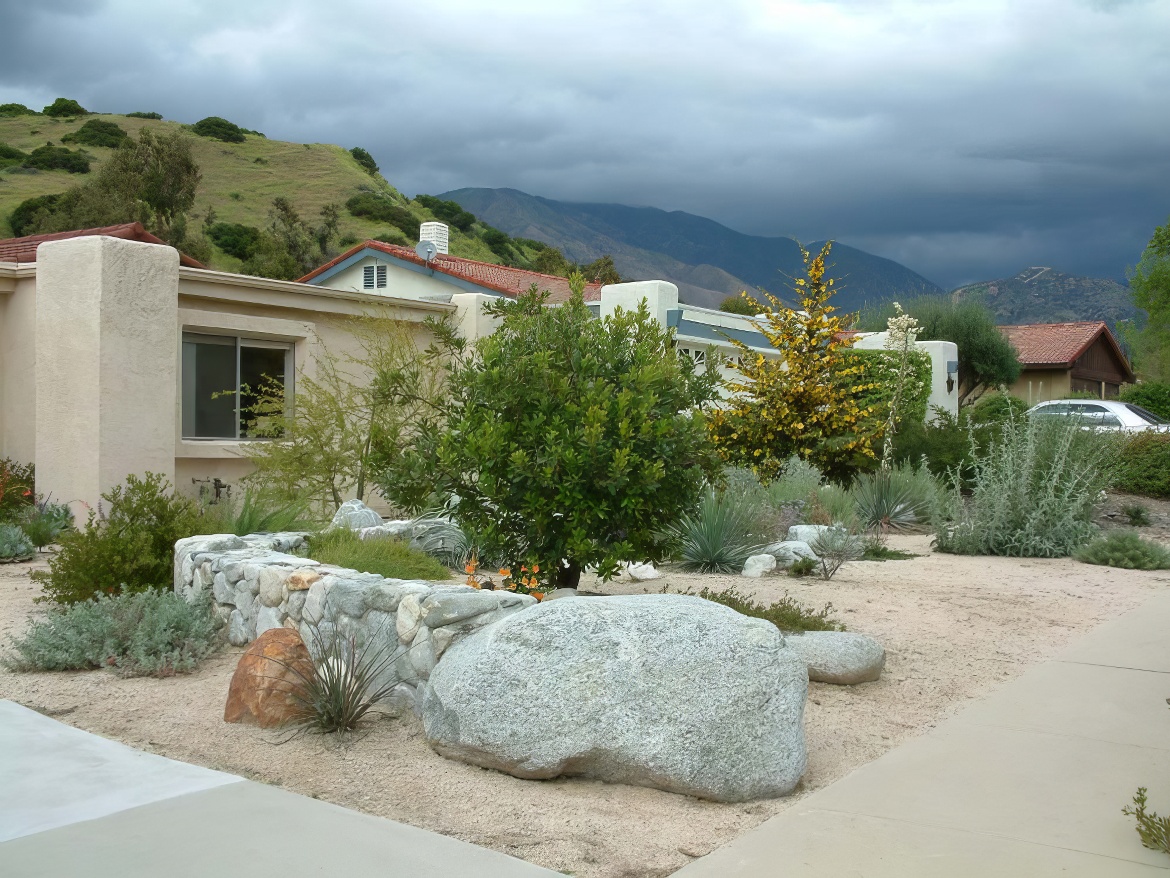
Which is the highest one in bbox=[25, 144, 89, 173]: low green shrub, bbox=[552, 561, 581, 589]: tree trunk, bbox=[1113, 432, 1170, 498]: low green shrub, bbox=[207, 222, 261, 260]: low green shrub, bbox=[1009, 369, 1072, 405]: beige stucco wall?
bbox=[25, 144, 89, 173]: low green shrub

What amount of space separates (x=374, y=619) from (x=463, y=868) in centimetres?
247

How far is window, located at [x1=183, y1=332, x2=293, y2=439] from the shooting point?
14.8 metres

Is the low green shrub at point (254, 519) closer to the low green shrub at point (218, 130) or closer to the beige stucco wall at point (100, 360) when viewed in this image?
the beige stucco wall at point (100, 360)

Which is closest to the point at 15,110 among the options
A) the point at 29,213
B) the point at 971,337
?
the point at 29,213

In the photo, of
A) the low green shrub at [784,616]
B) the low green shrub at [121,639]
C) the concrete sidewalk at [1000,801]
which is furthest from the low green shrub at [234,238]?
the concrete sidewalk at [1000,801]

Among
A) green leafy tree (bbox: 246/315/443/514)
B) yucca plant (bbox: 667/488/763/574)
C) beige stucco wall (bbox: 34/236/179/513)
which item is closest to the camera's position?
yucca plant (bbox: 667/488/763/574)

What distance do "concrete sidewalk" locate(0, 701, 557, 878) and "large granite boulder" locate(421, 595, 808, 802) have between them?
0.80 metres

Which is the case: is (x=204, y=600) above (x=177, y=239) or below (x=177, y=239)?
below

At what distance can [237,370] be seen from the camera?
50.2 ft

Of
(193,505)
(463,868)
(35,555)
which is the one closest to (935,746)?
(463,868)

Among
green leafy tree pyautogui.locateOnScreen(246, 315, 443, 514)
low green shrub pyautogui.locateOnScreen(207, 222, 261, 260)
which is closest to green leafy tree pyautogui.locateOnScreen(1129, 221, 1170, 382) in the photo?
low green shrub pyautogui.locateOnScreen(207, 222, 261, 260)

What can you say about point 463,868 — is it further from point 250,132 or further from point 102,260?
point 250,132

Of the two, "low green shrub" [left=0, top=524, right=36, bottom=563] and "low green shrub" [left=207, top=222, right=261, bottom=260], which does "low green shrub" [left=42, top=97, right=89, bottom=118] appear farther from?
"low green shrub" [left=0, top=524, right=36, bottom=563]

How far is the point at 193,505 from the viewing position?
9.67 metres
